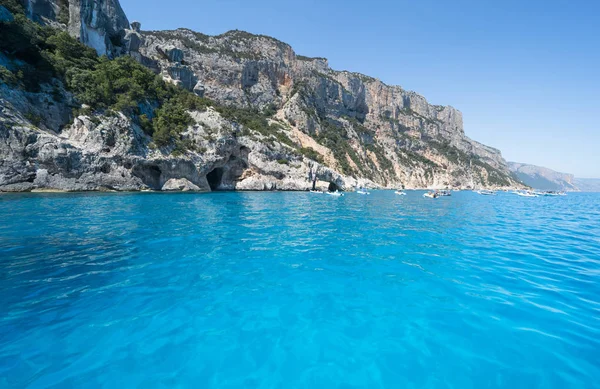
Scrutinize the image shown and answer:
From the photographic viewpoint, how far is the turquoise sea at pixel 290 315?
13.0 ft

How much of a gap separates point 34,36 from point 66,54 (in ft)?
17.4

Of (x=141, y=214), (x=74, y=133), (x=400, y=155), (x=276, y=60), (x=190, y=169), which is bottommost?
(x=141, y=214)

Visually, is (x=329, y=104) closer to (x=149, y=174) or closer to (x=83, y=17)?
(x=83, y=17)

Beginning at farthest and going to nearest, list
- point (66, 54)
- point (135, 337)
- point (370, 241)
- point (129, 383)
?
point (66, 54) < point (370, 241) < point (135, 337) < point (129, 383)

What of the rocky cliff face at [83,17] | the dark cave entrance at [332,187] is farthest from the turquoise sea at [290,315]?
the rocky cliff face at [83,17]

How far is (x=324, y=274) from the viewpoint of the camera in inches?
324

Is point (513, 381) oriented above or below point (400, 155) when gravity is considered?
below

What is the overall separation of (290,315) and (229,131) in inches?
1899

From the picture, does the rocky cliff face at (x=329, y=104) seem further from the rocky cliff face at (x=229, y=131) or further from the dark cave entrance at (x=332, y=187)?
the dark cave entrance at (x=332, y=187)

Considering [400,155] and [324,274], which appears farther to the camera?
[400,155]

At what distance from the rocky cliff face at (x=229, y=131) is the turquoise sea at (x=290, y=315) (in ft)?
84.8

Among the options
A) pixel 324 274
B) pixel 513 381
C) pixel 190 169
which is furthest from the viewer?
pixel 190 169

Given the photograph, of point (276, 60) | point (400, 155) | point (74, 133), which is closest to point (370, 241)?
point (74, 133)

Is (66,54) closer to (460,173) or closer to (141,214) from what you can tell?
(141,214)
